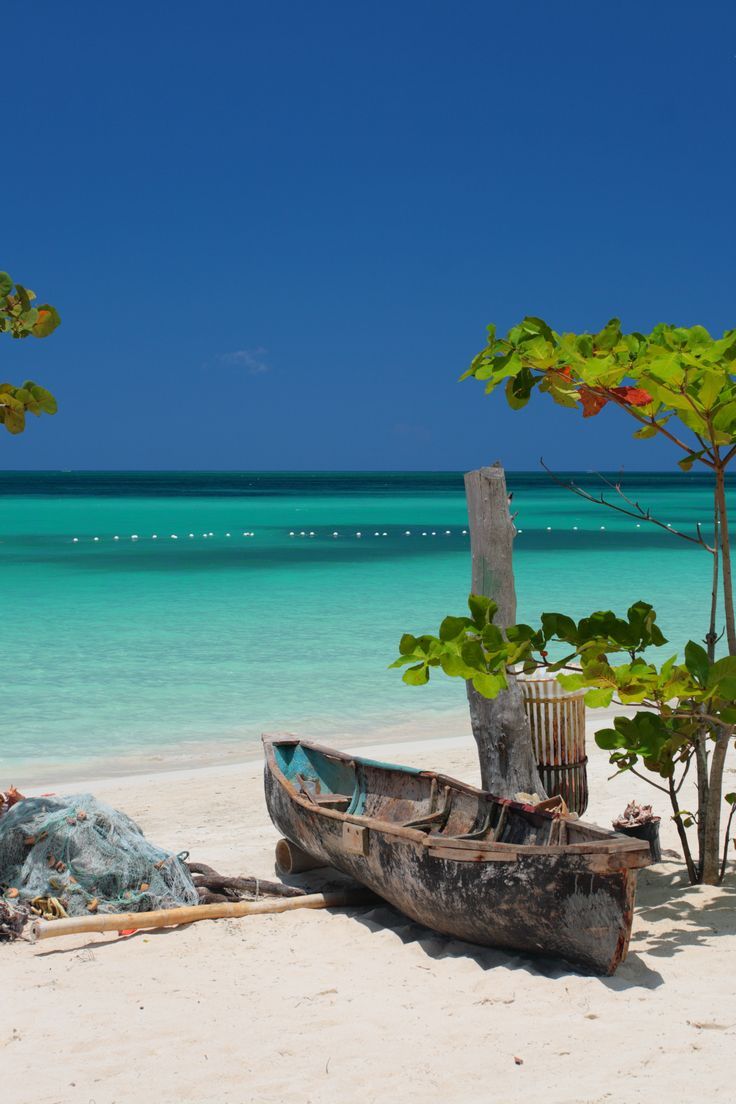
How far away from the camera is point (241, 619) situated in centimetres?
1872

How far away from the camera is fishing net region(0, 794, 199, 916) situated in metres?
5.42

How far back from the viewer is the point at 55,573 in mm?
26312

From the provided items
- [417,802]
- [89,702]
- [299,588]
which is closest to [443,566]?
[299,588]

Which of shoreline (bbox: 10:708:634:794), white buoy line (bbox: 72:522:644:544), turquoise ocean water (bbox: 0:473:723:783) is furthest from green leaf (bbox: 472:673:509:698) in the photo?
white buoy line (bbox: 72:522:644:544)

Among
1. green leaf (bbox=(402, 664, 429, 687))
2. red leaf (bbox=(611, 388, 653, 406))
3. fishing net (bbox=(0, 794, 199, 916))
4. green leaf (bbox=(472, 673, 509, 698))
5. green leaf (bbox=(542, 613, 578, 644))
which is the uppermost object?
red leaf (bbox=(611, 388, 653, 406))

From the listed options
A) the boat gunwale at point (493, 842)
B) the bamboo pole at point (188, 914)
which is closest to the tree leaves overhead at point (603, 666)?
the boat gunwale at point (493, 842)

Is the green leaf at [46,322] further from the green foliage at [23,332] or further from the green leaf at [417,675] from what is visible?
the green leaf at [417,675]

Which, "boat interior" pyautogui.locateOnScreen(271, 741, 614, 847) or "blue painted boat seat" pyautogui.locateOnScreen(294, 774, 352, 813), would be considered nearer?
"boat interior" pyautogui.locateOnScreen(271, 741, 614, 847)

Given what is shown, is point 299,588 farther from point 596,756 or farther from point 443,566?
point 596,756

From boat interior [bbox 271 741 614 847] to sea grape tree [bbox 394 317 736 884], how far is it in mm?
515

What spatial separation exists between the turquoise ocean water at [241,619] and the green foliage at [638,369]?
20.5 feet

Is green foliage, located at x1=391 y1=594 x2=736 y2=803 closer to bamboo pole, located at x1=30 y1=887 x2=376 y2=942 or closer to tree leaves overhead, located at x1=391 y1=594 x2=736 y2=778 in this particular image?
tree leaves overhead, located at x1=391 y1=594 x2=736 y2=778

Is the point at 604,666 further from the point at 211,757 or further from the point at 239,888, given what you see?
the point at 211,757

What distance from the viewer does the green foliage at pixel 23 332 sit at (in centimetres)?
505
